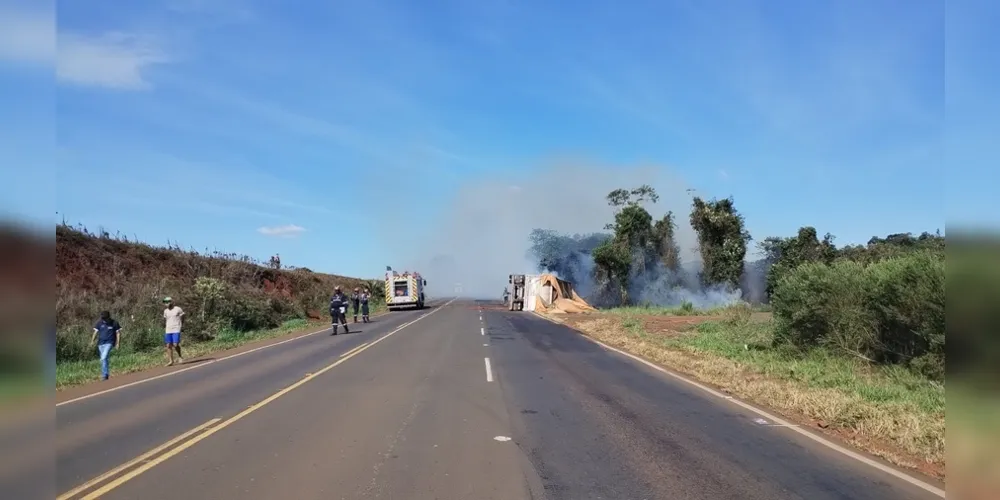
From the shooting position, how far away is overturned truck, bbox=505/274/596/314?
5022 cm

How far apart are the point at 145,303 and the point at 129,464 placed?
25.0 meters

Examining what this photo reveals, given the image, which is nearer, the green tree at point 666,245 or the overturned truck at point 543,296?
the overturned truck at point 543,296

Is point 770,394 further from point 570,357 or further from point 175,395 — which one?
point 175,395

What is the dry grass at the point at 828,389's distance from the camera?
810 cm

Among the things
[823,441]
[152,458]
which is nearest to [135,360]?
[152,458]

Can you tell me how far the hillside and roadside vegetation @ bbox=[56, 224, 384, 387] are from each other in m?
0.03

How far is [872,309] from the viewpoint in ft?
49.8

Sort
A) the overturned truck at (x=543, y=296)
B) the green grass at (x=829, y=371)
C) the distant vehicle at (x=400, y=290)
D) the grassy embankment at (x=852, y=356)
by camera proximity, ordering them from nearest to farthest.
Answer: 1. the grassy embankment at (x=852, y=356)
2. the green grass at (x=829, y=371)
3. the overturned truck at (x=543, y=296)
4. the distant vehicle at (x=400, y=290)

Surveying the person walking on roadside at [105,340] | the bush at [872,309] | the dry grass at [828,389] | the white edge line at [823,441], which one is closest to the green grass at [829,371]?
the dry grass at [828,389]

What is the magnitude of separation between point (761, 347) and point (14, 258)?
1972 cm

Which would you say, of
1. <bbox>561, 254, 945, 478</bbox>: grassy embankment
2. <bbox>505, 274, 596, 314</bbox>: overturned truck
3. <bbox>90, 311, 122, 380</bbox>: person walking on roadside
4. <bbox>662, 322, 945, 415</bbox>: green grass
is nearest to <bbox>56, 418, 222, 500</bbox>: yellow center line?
<bbox>90, 311, 122, 380</bbox>: person walking on roadside

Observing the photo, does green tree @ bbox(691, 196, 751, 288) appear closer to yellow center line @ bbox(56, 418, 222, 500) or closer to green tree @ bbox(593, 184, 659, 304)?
green tree @ bbox(593, 184, 659, 304)

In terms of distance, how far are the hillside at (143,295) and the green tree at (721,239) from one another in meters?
32.7

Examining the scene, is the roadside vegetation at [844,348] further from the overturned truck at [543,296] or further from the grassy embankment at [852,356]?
the overturned truck at [543,296]
